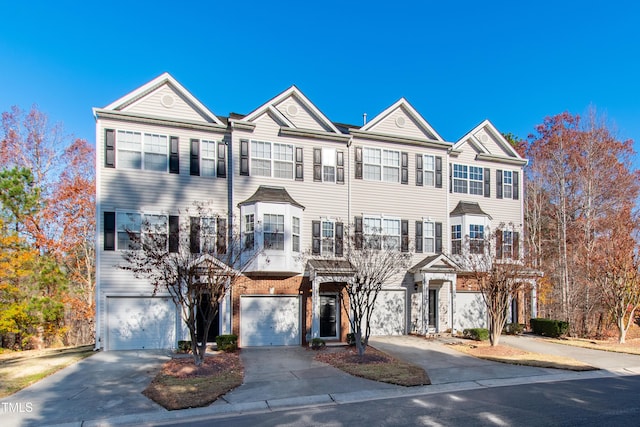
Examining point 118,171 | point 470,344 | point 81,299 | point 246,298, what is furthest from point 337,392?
point 81,299

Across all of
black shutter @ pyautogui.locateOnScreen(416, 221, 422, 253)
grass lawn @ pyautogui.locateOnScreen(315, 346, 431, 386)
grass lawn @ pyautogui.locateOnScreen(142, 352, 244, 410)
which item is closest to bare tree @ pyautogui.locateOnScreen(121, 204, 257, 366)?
grass lawn @ pyautogui.locateOnScreen(142, 352, 244, 410)

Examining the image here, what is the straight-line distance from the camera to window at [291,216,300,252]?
708 inches

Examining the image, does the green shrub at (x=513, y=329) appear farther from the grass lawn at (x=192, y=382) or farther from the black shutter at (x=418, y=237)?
the grass lawn at (x=192, y=382)

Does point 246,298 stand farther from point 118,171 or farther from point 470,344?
point 470,344

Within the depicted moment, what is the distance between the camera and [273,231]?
17.6m

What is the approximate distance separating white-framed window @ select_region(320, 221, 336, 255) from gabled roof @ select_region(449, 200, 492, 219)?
21.6 ft

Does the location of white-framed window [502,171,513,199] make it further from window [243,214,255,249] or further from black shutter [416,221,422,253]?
window [243,214,255,249]

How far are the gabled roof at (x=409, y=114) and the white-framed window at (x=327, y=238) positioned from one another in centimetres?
480

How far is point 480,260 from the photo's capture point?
18.1m

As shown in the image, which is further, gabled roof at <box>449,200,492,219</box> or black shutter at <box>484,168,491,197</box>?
black shutter at <box>484,168,491,197</box>

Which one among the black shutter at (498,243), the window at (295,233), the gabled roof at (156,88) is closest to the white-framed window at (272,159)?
the gabled roof at (156,88)

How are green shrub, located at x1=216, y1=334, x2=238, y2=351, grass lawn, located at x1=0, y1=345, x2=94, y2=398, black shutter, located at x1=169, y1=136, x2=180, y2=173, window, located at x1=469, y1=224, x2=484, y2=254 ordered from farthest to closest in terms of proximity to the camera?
window, located at x1=469, y1=224, x2=484, y2=254, black shutter, located at x1=169, y1=136, x2=180, y2=173, green shrub, located at x1=216, y1=334, x2=238, y2=351, grass lawn, located at x1=0, y1=345, x2=94, y2=398

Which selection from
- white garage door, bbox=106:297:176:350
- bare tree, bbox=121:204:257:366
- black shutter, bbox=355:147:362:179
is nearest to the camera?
bare tree, bbox=121:204:257:366

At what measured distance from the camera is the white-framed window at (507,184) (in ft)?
76.4
